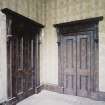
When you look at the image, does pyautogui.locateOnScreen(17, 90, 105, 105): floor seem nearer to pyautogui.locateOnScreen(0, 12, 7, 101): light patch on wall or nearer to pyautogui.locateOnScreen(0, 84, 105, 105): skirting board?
pyautogui.locateOnScreen(0, 84, 105, 105): skirting board

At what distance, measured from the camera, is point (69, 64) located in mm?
4586

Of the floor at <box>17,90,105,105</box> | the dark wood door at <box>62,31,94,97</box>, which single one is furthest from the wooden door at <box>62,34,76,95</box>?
the floor at <box>17,90,105,105</box>

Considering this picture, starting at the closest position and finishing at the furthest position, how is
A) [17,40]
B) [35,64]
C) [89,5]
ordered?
[17,40] → [89,5] → [35,64]

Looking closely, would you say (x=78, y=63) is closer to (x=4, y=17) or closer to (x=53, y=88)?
(x=53, y=88)

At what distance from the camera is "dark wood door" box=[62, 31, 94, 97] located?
425 centimetres

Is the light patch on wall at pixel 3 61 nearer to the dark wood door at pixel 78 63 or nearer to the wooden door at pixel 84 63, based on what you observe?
the dark wood door at pixel 78 63

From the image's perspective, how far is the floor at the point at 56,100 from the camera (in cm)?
386

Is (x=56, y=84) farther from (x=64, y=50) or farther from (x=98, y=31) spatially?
(x=98, y=31)

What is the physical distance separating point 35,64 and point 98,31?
6.81 feet

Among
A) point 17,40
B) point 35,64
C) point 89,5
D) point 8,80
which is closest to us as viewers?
point 8,80

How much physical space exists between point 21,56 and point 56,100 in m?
1.51

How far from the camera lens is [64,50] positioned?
4688mm

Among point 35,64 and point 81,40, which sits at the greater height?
point 81,40

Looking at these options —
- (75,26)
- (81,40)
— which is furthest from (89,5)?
(81,40)
